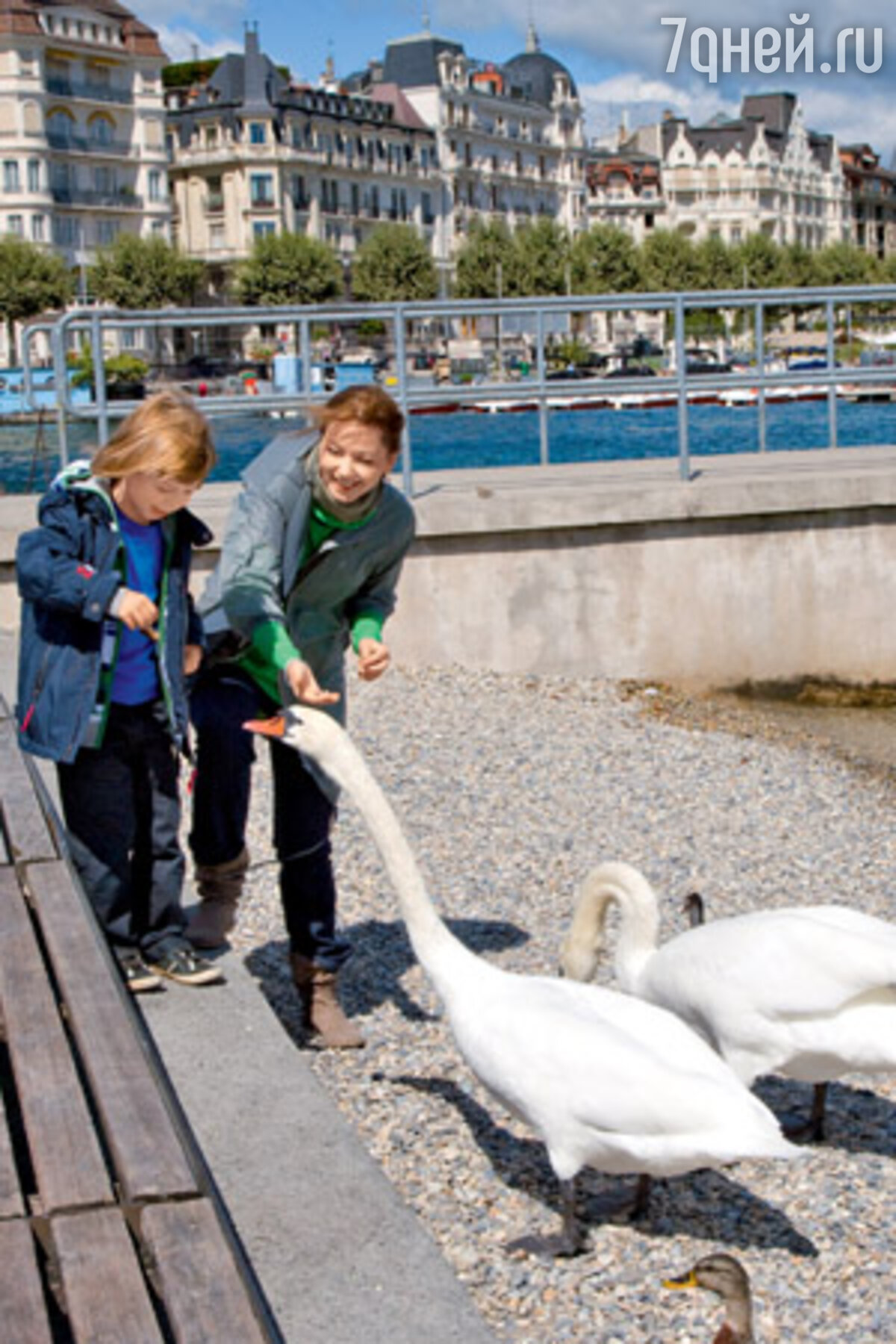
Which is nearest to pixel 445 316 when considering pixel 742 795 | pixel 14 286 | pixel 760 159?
pixel 742 795

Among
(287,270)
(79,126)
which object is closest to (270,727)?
(287,270)

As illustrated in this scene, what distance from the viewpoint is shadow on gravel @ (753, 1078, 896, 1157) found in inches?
169

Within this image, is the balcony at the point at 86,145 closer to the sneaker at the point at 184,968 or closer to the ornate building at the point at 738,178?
the ornate building at the point at 738,178

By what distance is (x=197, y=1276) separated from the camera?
2.50m

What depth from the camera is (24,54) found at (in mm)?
86500

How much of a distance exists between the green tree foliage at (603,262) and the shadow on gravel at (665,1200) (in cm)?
9758

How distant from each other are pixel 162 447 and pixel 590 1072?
167cm

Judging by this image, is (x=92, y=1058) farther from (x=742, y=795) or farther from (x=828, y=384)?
(x=828, y=384)

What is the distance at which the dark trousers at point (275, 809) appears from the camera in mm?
4367

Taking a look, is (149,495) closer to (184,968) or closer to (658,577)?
(184,968)

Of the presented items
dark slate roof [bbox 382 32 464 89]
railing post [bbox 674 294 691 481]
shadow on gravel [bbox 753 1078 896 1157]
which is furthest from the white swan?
dark slate roof [bbox 382 32 464 89]

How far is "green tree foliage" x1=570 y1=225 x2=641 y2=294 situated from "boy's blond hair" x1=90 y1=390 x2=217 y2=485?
97.4 m

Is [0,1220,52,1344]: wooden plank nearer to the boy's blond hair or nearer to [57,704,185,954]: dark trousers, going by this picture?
[57,704,185,954]: dark trousers

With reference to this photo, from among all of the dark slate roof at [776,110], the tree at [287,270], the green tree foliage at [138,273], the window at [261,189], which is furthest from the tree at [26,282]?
the dark slate roof at [776,110]
